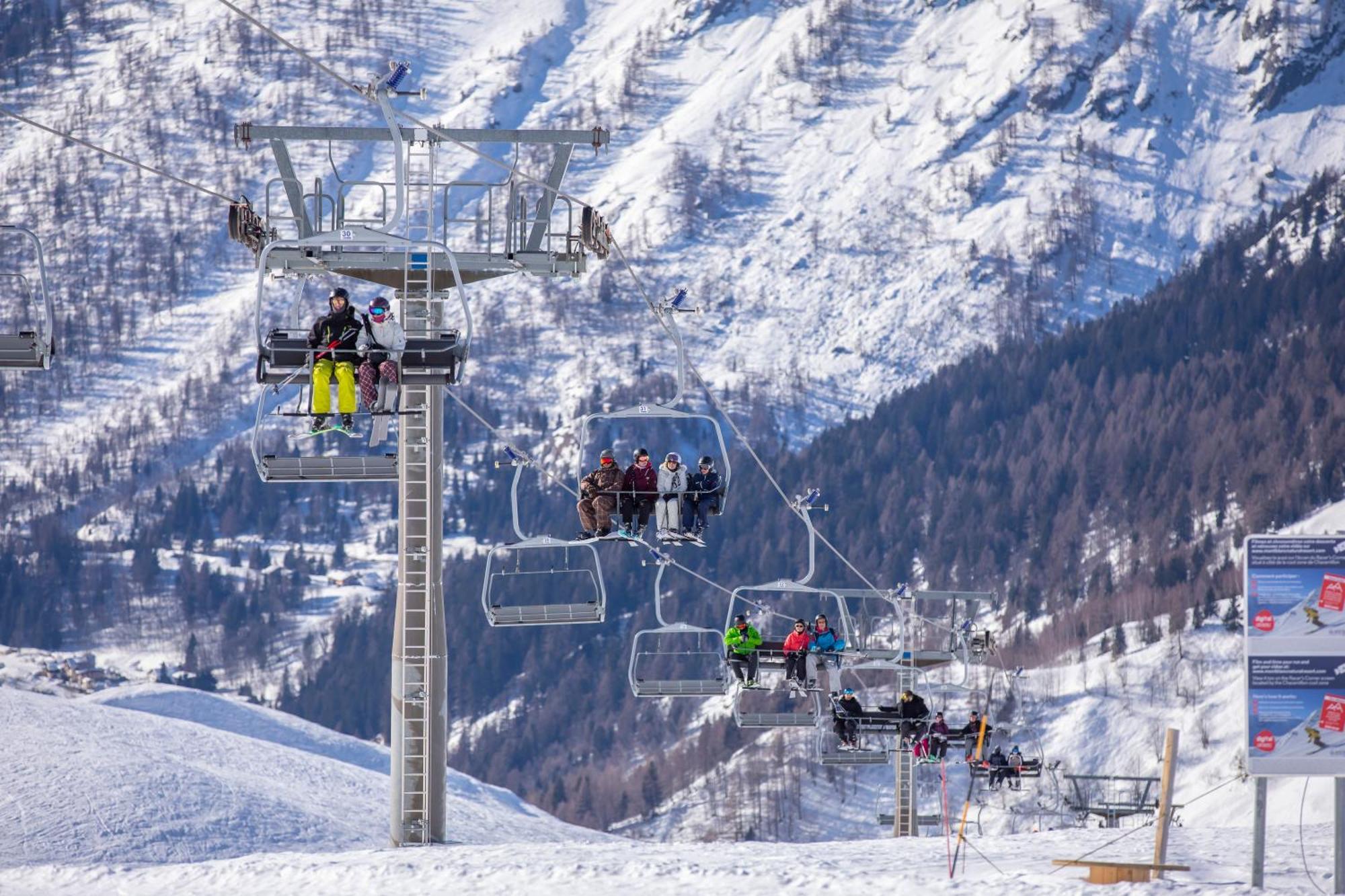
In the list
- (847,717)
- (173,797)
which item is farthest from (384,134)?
(173,797)

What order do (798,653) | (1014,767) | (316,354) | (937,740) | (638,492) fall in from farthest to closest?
(1014,767) < (937,740) < (798,653) < (638,492) < (316,354)

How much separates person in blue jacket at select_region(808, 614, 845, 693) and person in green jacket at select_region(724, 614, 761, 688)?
2.74 feet

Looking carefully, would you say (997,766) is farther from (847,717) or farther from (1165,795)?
(1165,795)

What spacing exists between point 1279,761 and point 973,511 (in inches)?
7152

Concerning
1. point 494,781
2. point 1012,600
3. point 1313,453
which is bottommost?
point 494,781

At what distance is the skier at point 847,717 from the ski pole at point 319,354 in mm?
13933

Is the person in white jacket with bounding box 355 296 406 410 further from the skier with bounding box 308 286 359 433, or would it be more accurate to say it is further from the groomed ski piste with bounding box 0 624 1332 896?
the groomed ski piste with bounding box 0 624 1332 896

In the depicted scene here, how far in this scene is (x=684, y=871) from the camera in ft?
69.1

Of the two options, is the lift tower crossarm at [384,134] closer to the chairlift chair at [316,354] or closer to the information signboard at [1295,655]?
the chairlift chair at [316,354]

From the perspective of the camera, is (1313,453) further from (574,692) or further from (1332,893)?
(1332,893)

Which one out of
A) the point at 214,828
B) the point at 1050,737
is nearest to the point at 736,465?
the point at 1050,737

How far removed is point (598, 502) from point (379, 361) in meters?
5.67

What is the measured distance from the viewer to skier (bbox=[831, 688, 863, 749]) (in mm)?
31156

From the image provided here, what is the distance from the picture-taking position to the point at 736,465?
19462 cm
